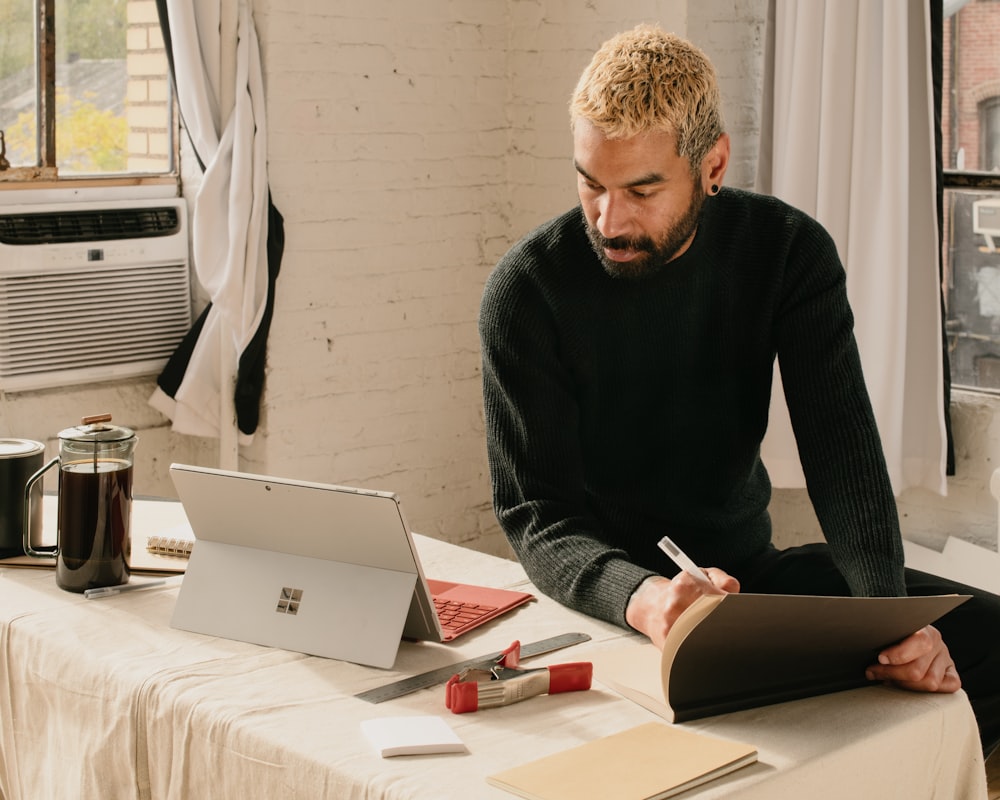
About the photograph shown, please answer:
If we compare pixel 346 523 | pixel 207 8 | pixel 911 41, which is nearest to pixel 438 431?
pixel 207 8

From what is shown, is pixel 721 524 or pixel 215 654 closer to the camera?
pixel 215 654

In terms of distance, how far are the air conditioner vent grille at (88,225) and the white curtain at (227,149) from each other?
0.17 m

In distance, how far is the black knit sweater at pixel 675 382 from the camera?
6.00 feet

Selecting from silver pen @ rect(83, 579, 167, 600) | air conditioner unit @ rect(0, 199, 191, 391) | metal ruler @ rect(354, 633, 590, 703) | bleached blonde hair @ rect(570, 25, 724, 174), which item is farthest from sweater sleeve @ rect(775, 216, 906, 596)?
air conditioner unit @ rect(0, 199, 191, 391)

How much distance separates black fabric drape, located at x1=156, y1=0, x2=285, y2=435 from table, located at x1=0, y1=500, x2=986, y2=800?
1614 millimetres

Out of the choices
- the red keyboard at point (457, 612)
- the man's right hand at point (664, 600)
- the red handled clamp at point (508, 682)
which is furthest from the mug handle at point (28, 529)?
the man's right hand at point (664, 600)

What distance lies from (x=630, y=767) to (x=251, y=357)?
7.26 feet

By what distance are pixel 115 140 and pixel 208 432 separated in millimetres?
790

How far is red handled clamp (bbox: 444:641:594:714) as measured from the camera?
4.43ft

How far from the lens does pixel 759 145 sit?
3.34 m

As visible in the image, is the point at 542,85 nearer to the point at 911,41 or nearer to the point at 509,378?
the point at 911,41

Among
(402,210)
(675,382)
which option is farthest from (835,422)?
(402,210)

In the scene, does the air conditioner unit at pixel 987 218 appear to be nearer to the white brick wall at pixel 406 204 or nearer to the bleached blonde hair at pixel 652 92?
the white brick wall at pixel 406 204

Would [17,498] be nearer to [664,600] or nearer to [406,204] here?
[664,600]
